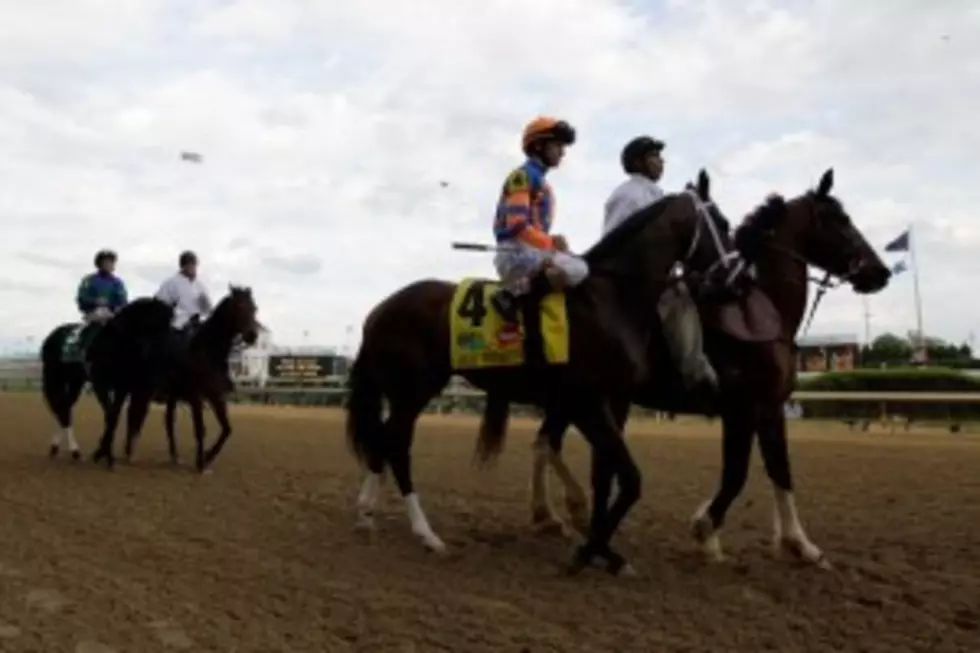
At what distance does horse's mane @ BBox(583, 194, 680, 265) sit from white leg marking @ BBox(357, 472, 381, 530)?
2404mm

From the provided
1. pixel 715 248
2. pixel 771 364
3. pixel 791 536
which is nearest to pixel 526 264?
pixel 715 248

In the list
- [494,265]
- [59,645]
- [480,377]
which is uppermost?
[494,265]

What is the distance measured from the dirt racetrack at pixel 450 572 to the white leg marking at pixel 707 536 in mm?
94

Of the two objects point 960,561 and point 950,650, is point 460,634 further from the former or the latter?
point 960,561

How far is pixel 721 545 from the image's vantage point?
6.80 m

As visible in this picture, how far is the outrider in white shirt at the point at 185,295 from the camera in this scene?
12.5 m

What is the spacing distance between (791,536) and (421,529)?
2314 millimetres

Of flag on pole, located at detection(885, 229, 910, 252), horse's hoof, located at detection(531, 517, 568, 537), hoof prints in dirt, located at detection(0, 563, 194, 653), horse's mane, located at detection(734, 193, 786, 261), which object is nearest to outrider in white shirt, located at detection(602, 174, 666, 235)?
horse's mane, located at detection(734, 193, 786, 261)

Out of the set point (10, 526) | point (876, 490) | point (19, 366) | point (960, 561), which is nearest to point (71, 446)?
point (10, 526)

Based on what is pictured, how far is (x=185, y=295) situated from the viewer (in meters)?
12.6

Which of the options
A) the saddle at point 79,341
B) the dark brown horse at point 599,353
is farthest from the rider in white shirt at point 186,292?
the dark brown horse at point 599,353

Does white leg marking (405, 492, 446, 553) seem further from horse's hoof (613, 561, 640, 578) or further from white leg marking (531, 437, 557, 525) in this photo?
horse's hoof (613, 561, 640, 578)

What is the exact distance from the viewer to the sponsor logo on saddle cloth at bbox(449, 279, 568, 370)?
6.07 metres

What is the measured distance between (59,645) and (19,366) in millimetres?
38747
